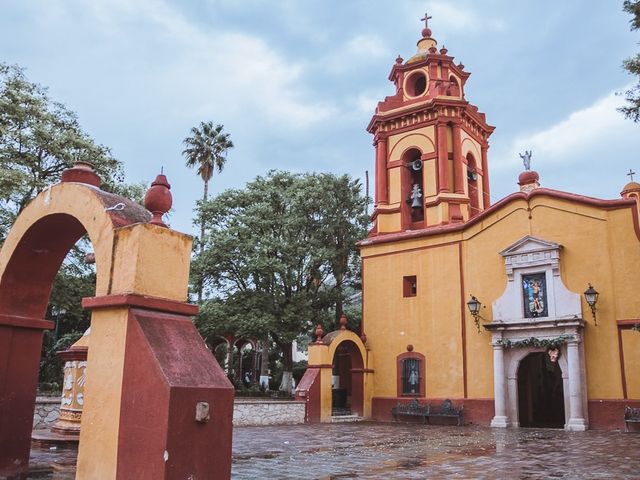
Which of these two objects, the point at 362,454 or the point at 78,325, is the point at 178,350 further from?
the point at 78,325

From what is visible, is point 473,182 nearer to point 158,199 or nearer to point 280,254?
point 280,254

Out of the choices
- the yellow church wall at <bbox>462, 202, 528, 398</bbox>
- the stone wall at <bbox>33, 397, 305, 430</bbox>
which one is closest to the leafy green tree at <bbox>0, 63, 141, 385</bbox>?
the stone wall at <bbox>33, 397, 305, 430</bbox>

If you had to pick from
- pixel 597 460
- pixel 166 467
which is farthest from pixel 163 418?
pixel 597 460

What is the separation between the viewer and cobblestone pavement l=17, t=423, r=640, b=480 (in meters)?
7.65

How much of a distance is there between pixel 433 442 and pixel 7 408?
338 inches

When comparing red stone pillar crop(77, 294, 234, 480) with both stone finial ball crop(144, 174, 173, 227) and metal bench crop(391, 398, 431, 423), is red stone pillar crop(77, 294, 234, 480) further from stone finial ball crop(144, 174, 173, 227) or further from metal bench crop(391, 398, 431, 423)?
metal bench crop(391, 398, 431, 423)

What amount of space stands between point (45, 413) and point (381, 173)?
14.4 meters

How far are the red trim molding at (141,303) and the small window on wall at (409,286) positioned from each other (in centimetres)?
1577

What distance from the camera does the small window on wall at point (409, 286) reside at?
2034cm

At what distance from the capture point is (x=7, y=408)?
21.2 ft

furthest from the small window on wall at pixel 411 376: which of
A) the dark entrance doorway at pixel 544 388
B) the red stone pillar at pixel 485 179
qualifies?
the red stone pillar at pixel 485 179

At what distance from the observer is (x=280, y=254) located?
2441 cm

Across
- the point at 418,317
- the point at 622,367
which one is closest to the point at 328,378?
the point at 418,317

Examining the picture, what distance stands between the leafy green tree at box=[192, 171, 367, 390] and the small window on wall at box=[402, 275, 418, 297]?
4.77 meters
